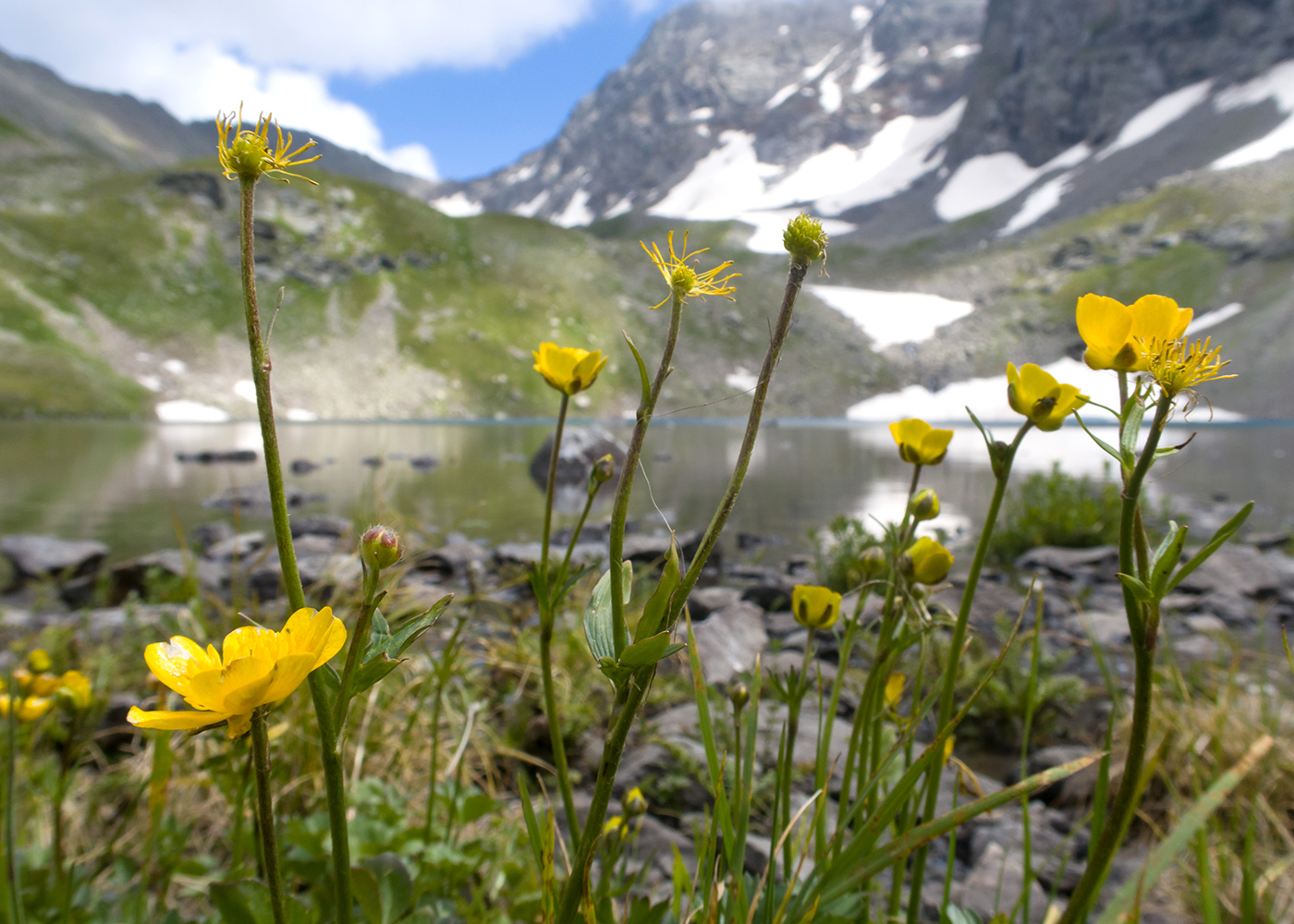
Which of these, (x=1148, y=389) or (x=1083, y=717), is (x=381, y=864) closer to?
(x=1148, y=389)

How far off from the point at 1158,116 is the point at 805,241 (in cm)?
11750

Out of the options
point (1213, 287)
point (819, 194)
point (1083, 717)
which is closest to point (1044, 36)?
point (819, 194)

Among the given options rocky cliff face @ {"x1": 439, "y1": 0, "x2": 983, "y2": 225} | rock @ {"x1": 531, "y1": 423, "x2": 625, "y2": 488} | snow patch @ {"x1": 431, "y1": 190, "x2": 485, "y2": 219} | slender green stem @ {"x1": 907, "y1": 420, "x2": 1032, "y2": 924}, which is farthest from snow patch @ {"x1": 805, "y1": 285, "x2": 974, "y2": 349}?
snow patch @ {"x1": 431, "y1": 190, "x2": 485, "y2": 219}

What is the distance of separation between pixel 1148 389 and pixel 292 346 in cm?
6342

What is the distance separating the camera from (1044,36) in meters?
100

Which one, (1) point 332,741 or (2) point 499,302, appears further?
(2) point 499,302

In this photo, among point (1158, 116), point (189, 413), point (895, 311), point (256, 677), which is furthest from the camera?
point (1158, 116)

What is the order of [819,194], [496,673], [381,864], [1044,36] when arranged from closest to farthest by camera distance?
[381,864]
[496,673]
[1044,36]
[819,194]

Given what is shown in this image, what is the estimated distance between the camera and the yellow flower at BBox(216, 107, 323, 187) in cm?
49

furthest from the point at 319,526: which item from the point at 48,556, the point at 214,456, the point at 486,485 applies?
the point at 214,456

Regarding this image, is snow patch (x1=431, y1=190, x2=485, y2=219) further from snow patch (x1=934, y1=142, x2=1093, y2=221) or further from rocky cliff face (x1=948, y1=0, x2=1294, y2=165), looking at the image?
rocky cliff face (x1=948, y1=0, x2=1294, y2=165)

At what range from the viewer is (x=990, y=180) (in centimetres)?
10025

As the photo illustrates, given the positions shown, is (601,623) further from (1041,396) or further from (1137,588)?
(1041,396)

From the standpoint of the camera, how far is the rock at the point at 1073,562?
257 inches
